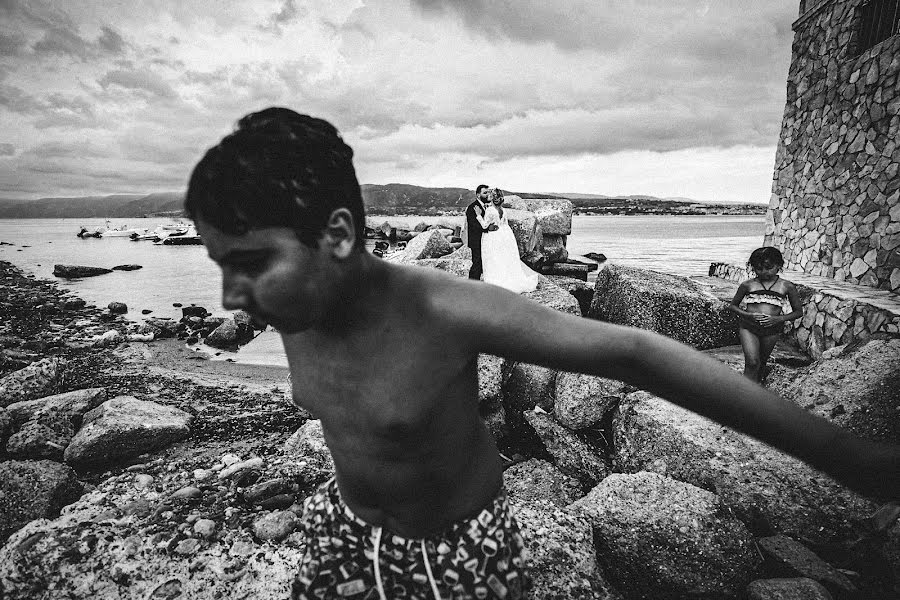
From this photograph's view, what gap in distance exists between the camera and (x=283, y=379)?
331 inches

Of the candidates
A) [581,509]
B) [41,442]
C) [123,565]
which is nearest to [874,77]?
[581,509]

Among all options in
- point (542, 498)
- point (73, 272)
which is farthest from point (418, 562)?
point (73, 272)

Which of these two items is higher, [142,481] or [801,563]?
[142,481]

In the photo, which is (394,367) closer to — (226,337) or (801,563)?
(801,563)

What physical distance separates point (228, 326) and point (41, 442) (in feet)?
21.5

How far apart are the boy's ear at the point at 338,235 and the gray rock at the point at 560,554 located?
205 cm

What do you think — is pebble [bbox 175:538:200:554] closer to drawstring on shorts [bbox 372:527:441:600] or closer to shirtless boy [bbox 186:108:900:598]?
shirtless boy [bbox 186:108:900:598]

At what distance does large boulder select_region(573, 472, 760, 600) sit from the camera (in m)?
2.55

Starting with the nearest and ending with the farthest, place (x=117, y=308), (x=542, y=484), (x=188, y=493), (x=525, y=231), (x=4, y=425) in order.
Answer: (x=188, y=493) < (x=542, y=484) < (x=4, y=425) < (x=525, y=231) < (x=117, y=308)

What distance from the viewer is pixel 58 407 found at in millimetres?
4887

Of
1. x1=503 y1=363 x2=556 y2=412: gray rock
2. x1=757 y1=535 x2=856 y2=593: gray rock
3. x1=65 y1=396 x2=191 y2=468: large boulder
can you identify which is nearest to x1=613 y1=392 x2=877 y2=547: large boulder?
x1=757 y1=535 x2=856 y2=593: gray rock

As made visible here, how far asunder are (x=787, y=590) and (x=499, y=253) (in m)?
6.92

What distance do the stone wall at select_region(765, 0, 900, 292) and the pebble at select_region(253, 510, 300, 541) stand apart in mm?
8403

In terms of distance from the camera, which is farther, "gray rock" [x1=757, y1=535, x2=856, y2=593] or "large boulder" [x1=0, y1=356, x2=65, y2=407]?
"large boulder" [x1=0, y1=356, x2=65, y2=407]
